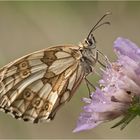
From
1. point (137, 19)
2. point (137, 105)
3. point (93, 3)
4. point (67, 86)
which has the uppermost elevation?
point (93, 3)

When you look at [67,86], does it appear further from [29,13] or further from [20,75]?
[29,13]

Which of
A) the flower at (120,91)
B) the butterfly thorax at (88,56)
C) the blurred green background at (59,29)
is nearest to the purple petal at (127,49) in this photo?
the flower at (120,91)

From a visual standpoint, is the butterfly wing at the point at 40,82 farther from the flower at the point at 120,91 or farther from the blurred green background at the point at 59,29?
A: the blurred green background at the point at 59,29

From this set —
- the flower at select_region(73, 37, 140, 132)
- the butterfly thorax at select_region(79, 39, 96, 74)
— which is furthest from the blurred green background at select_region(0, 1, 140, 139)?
the flower at select_region(73, 37, 140, 132)

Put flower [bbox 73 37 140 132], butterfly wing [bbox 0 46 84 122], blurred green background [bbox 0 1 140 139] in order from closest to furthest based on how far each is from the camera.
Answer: flower [bbox 73 37 140 132] → butterfly wing [bbox 0 46 84 122] → blurred green background [bbox 0 1 140 139]

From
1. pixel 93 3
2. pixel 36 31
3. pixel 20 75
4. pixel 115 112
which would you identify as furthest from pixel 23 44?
pixel 115 112

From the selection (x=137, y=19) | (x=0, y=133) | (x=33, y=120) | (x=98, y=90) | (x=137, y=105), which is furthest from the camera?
(x=137, y=19)

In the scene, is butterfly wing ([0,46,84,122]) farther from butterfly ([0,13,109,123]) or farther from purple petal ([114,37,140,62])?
purple petal ([114,37,140,62])
